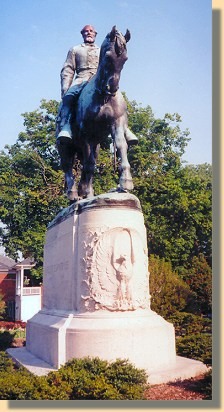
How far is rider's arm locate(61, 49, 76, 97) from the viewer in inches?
400

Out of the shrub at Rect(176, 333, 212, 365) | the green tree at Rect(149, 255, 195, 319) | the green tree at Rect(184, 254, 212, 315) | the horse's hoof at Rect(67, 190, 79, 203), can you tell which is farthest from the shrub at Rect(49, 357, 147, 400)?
the green tree at Rect(184, 254, 212, 315)

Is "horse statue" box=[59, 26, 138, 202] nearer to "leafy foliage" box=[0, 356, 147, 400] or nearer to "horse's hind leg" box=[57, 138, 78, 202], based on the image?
"horse's hind leg" box=[57, 138, 78, 202]

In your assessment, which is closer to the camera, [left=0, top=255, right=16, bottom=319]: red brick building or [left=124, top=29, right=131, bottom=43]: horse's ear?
[left=124, top=29, right=131, bottom=43]: horse's ear

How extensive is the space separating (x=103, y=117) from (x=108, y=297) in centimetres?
330

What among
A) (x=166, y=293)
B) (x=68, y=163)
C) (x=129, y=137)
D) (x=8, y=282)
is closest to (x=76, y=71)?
(x=68, y=163)

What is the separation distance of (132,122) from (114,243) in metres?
21.0

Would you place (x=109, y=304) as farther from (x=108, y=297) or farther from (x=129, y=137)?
(x=129, y=137)

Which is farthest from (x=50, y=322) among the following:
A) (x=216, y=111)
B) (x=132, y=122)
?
(x=132, y=122)

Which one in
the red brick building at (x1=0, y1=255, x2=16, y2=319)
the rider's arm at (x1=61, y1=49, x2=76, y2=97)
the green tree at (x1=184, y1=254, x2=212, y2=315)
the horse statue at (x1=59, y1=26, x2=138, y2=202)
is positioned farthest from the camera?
the red brick building at (x1=0, y1=255, x2=16, y2=319)

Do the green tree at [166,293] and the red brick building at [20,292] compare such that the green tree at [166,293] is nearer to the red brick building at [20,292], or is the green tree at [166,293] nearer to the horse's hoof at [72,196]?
the horse's hoof at [72,196]

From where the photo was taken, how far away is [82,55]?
1007 cm

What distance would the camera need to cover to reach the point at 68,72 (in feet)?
33.6

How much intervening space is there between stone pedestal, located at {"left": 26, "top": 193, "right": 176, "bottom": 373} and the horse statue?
829 mm

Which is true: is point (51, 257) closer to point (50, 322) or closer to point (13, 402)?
point (50, 322)
